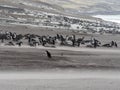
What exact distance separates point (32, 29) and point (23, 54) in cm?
1931

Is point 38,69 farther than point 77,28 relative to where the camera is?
No

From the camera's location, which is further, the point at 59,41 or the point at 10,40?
the point at 59,41

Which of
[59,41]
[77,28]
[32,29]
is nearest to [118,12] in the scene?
[77,28]

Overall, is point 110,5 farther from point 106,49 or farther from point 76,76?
point 76,76

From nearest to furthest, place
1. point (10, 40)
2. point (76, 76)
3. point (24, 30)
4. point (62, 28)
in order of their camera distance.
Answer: point (76, 76) < point (10, 40) < point (24, 30) < point (62, 28)

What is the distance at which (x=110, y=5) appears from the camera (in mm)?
124625

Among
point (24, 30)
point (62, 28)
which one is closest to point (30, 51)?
point (24, 30)

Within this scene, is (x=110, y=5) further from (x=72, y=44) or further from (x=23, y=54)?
(x=23, y=54)

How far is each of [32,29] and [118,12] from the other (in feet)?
240

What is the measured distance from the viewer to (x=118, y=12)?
376 ft

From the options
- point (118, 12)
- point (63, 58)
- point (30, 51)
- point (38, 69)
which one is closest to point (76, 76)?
point (38, 69)

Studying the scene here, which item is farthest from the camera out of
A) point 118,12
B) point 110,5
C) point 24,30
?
point 110,5

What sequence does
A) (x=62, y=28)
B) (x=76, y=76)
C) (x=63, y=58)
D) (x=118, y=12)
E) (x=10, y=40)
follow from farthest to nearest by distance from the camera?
(x=118, y=12) → (x=62, y=28) → (x=10, y=40) → (x=63, y=58) → (x=76, y=76)

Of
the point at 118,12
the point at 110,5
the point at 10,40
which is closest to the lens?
the point at 10,40
